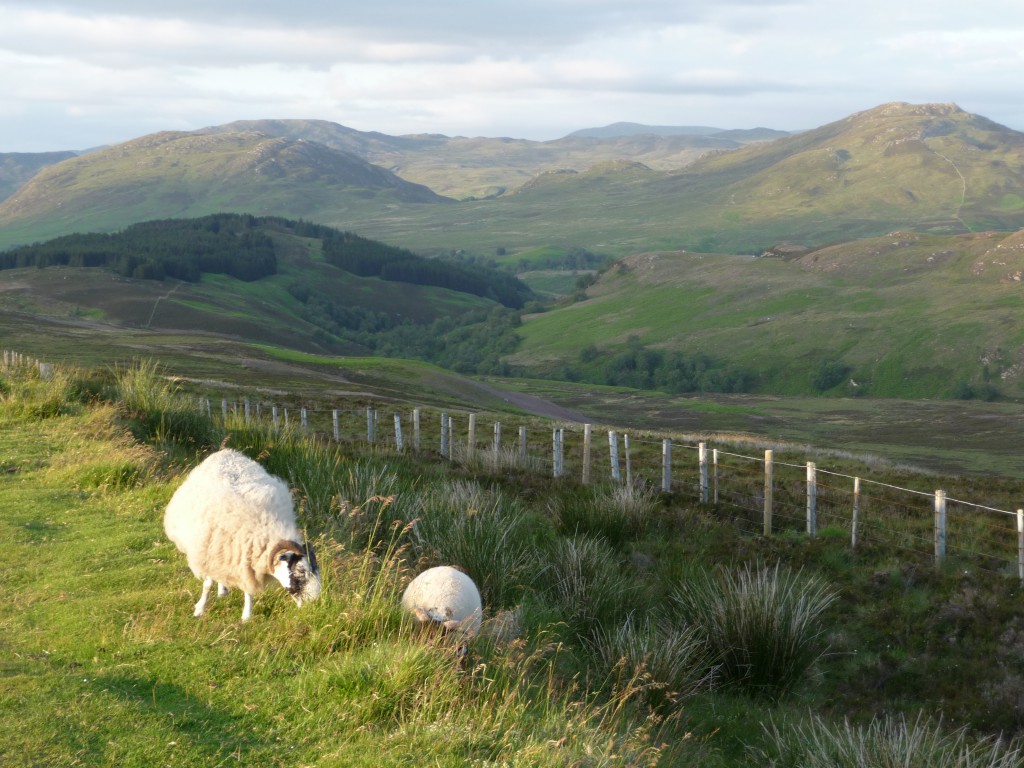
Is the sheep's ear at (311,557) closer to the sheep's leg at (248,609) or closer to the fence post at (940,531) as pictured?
the sheep's leg at (248,609)

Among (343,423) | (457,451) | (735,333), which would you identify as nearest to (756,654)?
(457,451)

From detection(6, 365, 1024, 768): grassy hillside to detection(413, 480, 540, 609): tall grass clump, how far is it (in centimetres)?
4

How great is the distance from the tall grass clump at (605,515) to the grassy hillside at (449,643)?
0.05 m

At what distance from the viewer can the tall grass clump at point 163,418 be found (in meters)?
16.0

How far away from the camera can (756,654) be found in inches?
439

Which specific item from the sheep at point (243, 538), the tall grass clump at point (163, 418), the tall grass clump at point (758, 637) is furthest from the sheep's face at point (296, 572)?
the tall grass clump at point (163, 418)

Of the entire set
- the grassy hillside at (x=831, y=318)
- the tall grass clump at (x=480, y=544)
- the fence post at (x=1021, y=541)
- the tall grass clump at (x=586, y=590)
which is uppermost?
the tall grass clump at (x=480, y=544)

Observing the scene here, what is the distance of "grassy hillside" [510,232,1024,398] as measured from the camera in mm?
117750

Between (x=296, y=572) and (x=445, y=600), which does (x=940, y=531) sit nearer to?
(x=445, y=600)

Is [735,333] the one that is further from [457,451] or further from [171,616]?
[171,616]

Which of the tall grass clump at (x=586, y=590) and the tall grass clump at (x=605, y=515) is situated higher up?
the tall grass clump at (x=586, y=590)

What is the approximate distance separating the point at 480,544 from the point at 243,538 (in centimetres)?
380

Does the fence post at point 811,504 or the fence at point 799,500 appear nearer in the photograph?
the fence at point 799,500

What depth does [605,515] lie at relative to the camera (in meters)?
15.8
